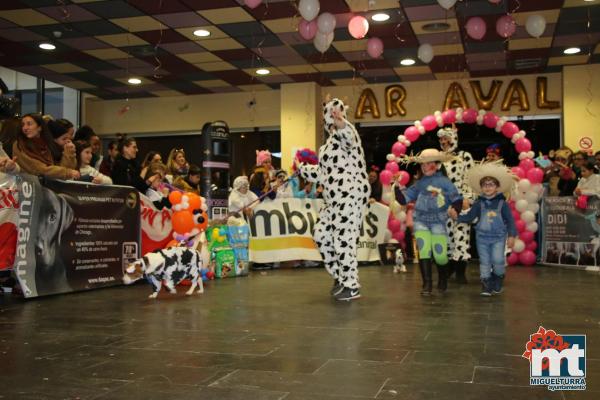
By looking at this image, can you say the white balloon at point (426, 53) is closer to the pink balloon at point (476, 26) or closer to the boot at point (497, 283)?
the pink balloon at point (476, 26)

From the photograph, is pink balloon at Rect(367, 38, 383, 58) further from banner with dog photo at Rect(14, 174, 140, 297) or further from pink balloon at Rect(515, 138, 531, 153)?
banner with dog photo at Rect(14, 174, 140, 297)

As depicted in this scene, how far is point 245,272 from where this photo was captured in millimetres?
Result: 8156

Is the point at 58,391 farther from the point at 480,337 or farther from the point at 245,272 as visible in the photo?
the point at 245,272

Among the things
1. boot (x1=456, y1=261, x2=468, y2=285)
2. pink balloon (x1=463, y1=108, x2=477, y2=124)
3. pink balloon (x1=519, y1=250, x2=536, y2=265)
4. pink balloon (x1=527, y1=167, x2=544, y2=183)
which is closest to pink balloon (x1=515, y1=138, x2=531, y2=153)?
pink balloon (x1=527, y1=167, x2=544, y2=183)

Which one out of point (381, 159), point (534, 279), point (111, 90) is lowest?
point (534, 279)

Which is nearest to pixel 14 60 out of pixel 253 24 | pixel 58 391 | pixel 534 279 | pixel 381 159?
pixel 253 24

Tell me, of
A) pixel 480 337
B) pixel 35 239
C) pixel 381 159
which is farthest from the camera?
pixel 381 159

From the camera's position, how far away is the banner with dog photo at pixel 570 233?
9.29 meters

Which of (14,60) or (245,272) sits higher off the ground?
(14,60)

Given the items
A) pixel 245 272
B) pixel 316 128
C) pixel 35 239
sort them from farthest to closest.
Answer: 1. pixel 316 128
2. pixel 245 272
3. pixel 35 239

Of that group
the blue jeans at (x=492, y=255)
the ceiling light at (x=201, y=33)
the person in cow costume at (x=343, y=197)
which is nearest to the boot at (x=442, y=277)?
the blue jeans at (x=492, y=255)

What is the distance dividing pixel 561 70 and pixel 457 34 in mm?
3588

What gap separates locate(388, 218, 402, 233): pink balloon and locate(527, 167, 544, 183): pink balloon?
216 cm

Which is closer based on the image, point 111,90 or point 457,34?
point 457,34
